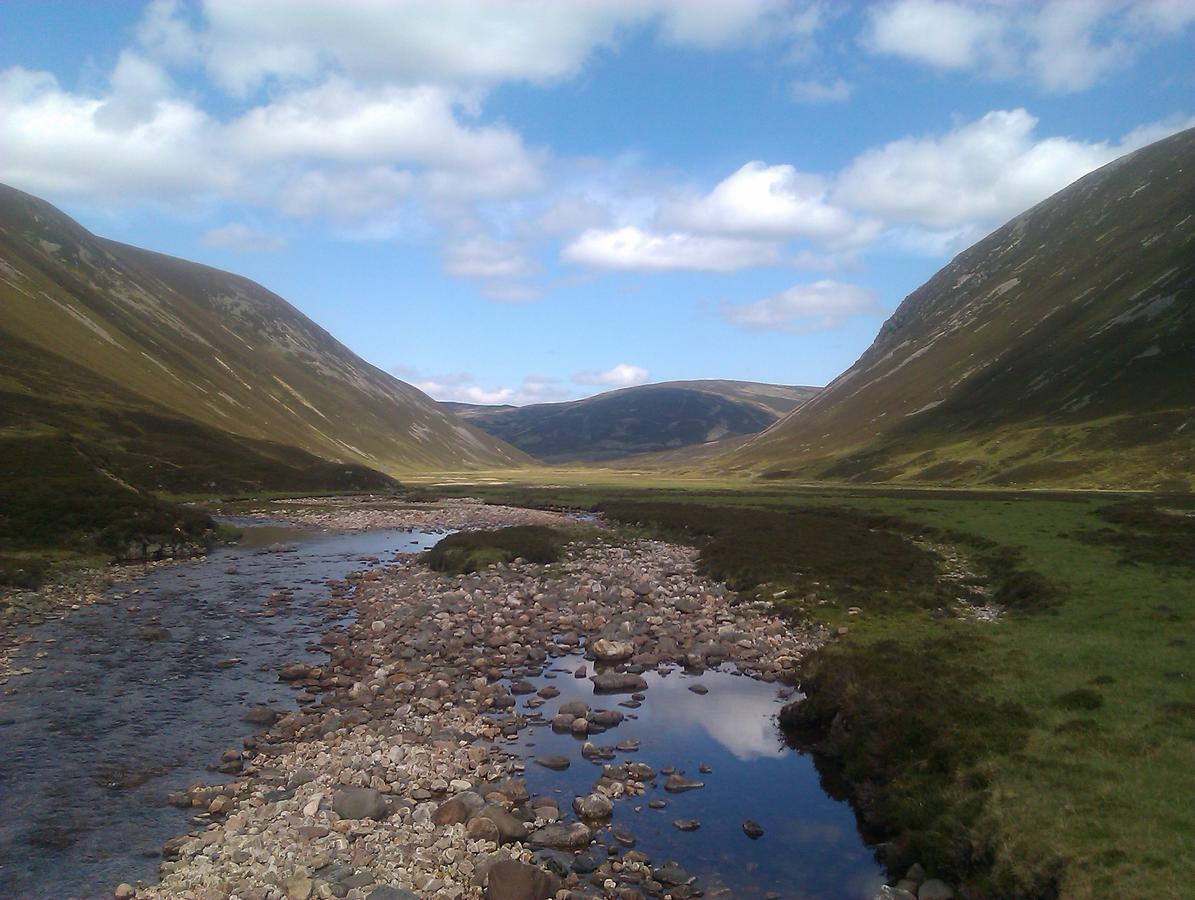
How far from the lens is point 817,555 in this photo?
4597cm

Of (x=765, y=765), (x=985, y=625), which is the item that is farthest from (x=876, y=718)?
(x=985, y=625)

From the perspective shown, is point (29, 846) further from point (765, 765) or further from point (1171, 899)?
point (1171, 899)

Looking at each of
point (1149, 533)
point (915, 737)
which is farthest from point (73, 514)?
point (1149, 533)

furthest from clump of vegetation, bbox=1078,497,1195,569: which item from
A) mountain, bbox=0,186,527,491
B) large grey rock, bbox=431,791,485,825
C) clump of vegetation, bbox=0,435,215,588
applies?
mountain, bbox=0,186,527,491

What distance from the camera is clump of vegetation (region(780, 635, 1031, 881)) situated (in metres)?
14.7

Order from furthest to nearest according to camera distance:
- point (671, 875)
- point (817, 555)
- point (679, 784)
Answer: point (817, 555) → point (679, 784) → point (671, 875)

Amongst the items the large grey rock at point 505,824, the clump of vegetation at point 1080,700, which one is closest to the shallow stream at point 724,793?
the large grey rock at point 505,824

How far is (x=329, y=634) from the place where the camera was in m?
32.4

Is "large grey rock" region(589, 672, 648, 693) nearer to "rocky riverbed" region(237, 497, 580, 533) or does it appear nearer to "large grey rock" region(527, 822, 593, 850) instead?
"large grey rock" region(527, 822, 593, 850)

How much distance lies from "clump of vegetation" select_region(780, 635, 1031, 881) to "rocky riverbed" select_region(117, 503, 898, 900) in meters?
3.25

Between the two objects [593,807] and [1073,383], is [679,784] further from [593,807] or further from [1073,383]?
[1073,383]

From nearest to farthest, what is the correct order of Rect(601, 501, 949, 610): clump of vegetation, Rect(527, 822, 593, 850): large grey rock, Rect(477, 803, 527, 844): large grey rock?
1. Rect(527, 822, 593, 850): large grey rock
2. Rect(477, 803, 527, 844): large grey rock
3. Rect(601, 501, 949, 610): clump of vegetation

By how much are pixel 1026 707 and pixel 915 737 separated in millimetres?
3222

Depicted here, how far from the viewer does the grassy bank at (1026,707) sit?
12906mm
